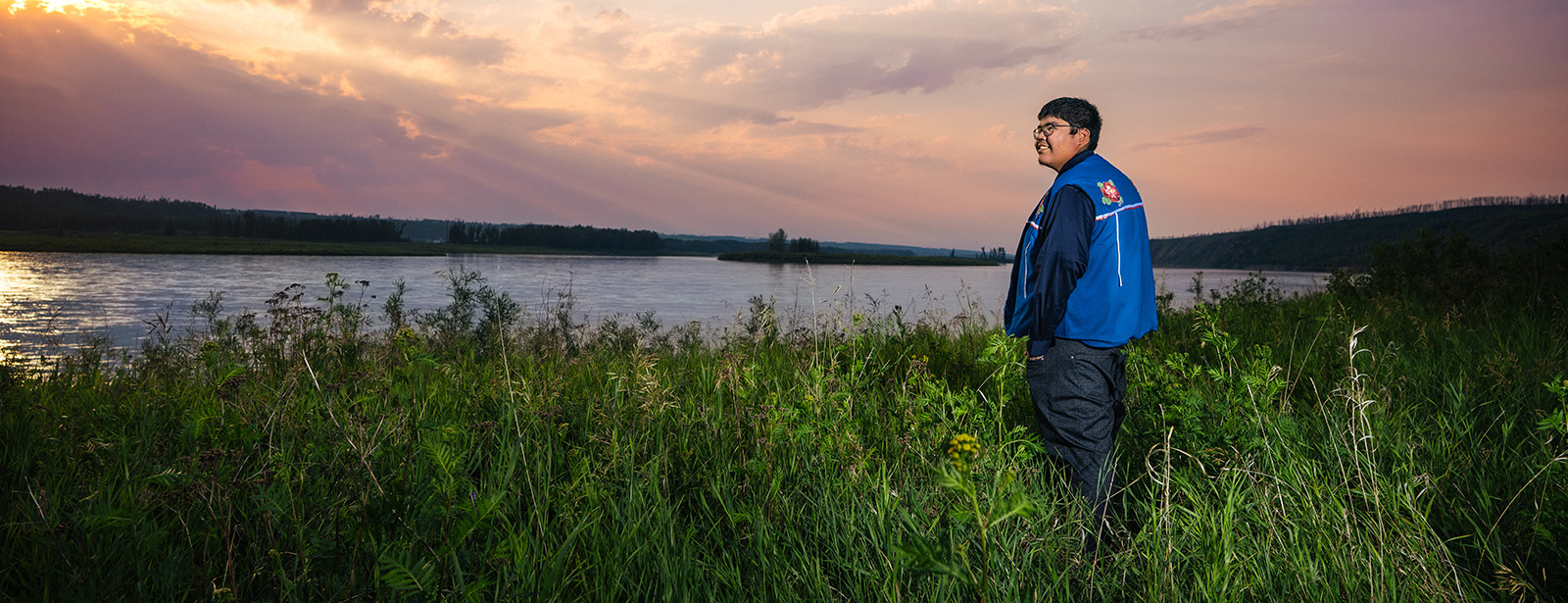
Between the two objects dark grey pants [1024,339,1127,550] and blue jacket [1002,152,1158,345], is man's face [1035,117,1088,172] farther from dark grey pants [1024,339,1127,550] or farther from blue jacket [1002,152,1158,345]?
dark grey pants [1024,339,1127,550]

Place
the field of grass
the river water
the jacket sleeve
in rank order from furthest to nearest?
the river water → the jacket sleeve → the field of grass

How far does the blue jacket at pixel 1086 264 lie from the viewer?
3.02 meters

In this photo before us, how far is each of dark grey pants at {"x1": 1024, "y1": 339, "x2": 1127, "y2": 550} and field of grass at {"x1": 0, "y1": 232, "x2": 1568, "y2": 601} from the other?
148 mm

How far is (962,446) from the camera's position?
144 cm

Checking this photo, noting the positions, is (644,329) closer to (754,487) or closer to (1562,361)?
(754,487)

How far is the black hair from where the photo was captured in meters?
3.30

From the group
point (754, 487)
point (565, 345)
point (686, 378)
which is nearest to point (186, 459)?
point (754, 487)

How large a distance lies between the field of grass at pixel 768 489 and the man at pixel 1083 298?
0.18m

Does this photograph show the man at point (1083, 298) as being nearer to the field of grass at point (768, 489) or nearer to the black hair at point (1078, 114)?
the black hair at point (1078, 114)

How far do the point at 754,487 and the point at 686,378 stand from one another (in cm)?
242

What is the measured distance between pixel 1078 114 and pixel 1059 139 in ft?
0.54

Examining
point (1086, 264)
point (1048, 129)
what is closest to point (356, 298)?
point (1048, 129)

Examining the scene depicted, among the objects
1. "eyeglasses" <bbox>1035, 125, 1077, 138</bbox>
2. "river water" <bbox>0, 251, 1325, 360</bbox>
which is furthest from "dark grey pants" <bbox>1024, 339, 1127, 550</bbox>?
"river water" <bbox>0, 251, 1325, 360</bbox>

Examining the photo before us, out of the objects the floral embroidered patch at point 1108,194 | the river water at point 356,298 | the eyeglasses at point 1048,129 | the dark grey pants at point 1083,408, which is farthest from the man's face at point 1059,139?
the river water at point 356,298
